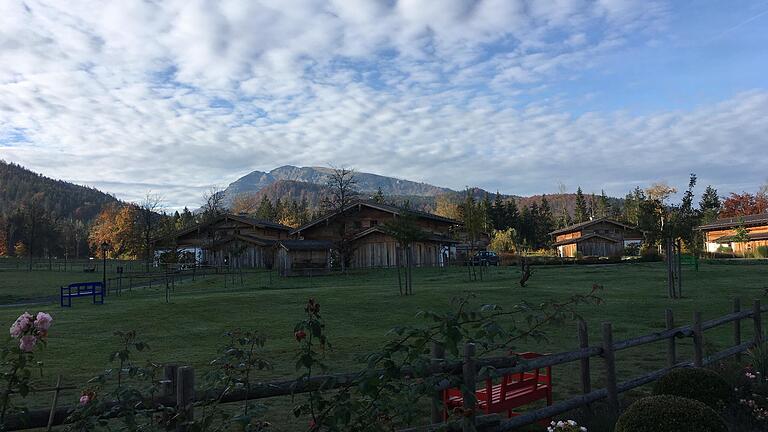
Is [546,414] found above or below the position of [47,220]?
below

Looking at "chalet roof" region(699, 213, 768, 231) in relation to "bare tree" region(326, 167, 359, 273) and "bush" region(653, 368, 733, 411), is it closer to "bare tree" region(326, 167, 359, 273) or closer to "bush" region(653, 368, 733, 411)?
"bare tree" region(326, 167, 359, 273)

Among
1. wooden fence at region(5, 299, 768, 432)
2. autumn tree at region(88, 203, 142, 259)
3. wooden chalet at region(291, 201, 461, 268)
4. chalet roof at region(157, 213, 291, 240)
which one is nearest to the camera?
wooden fence at region(5, 299, 768, 432)

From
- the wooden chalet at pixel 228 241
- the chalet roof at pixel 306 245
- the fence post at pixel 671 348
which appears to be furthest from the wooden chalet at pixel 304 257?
the fence post at pixel 671 348

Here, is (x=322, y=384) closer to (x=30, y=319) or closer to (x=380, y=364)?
(x=380, y=364)

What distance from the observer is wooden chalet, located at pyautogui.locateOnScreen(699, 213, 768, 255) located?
2430 inches

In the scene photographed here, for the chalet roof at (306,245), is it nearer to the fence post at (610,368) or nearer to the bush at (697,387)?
the fence post at (610,368)

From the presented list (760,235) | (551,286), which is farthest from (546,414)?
(760,235)

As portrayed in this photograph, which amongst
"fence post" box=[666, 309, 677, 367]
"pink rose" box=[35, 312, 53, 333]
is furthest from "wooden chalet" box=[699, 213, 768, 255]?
"pink rose" box=[35, 312, 53, 333]

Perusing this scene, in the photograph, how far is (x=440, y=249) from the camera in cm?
5353

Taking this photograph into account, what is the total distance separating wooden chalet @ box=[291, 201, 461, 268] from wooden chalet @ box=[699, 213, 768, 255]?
1342 inches

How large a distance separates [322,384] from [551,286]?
25700mm

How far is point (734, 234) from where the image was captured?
6562 centimetres

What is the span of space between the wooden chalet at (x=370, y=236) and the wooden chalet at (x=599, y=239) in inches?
917

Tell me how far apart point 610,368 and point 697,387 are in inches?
39.2
